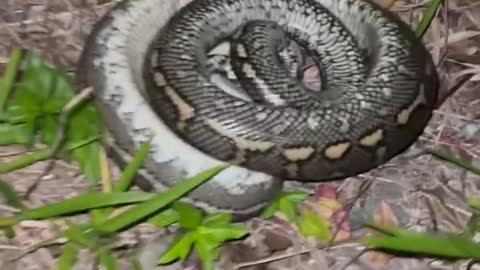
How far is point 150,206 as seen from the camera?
2.46 meters

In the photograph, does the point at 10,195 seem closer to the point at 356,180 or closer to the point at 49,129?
the point at 49,129

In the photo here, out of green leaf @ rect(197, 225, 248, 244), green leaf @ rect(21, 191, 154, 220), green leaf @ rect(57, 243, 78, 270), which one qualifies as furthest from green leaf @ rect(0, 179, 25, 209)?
green leaf @ rect(197, 225, 248, 244)

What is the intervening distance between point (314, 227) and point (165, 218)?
34 centimetres

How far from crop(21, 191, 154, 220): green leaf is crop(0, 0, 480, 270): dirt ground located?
5cm

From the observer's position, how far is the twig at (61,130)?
8.42ft

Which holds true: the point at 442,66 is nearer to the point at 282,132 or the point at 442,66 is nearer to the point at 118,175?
the point at 282,132

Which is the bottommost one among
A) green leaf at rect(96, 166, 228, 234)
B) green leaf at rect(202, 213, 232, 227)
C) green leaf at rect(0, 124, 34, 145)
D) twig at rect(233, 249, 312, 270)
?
twig at rect(233, 249, 312, 270)

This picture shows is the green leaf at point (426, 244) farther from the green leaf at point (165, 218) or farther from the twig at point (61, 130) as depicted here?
the twig at point (61, 130)

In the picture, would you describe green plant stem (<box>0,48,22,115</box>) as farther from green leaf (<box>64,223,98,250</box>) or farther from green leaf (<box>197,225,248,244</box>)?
green leaf (<box>197,225,248,244</box>)

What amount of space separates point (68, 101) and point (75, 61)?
25cm

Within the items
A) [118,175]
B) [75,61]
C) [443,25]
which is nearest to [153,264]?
[118,175]

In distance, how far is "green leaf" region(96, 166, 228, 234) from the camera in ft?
8.05

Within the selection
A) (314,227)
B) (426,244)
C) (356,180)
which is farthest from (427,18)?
(426,244)

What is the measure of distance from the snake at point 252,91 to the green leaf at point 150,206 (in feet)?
0.26
